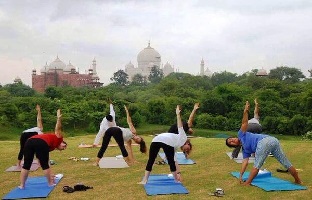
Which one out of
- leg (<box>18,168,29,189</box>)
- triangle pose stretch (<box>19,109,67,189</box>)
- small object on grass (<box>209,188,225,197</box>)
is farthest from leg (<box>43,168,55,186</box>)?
small object on grass (<box>209,188,225,197</box>)

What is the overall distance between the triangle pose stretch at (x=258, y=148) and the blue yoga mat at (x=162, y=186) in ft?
5.41

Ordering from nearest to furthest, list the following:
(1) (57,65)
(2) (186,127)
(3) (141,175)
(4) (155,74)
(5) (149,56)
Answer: (2) (186,127)
(3) (141,175)
(1) (57,65)
(4) (155,74)
(5) (149,56)

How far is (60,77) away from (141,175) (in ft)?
291

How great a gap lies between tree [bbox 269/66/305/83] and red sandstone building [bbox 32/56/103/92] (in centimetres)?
4559

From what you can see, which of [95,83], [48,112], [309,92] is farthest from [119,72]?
[309,92]

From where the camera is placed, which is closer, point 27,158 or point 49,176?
point 27,158

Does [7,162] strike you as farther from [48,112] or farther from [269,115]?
[269,115]

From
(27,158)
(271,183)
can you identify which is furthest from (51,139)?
(271,183)

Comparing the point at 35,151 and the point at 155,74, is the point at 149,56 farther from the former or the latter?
the point at 35,151

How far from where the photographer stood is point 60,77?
9569 cm

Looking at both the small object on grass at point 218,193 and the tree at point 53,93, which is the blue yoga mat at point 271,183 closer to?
the small object on grass at point 218,193

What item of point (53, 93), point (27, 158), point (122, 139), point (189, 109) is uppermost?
point (53, 93)

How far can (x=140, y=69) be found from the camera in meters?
126

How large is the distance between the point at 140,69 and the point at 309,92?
9317 centimetres
